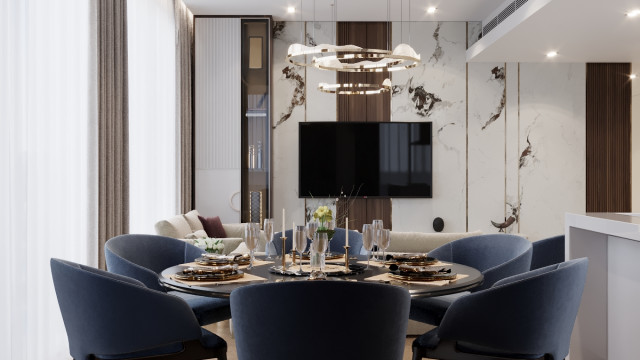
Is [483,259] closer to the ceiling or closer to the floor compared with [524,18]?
closer to the floor

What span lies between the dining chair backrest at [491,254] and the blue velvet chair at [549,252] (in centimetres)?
46

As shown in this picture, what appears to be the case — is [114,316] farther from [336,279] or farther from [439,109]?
[439,109]

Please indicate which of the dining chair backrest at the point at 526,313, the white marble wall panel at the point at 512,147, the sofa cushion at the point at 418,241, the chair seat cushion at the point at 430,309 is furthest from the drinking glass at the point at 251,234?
the white marble wall panel at the point at 512,147

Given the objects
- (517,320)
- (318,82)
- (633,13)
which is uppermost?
(633,13)

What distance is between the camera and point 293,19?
22.5 feet

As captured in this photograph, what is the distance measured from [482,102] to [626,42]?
1661 mm

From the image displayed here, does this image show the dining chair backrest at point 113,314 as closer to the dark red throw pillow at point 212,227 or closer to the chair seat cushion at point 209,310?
the chair seat cushion at point 209,310

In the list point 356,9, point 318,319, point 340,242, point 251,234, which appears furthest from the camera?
point 356,9

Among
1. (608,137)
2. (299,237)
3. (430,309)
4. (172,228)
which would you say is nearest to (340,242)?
(430,309)

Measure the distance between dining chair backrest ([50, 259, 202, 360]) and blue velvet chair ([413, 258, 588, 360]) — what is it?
0.98m

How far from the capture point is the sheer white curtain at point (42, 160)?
2707 millimetres

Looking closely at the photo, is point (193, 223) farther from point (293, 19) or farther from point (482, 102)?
point (482, 102)

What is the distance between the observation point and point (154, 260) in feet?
10.3

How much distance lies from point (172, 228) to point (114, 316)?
2.44m
